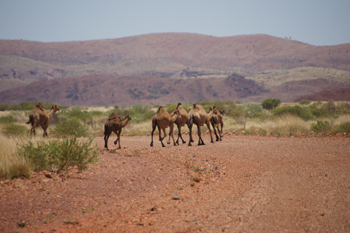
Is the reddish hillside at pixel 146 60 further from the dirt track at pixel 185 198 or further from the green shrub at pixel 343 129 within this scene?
A: the dirt track at pixel 185 198

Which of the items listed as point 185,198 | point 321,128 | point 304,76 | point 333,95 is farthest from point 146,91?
point 185,198

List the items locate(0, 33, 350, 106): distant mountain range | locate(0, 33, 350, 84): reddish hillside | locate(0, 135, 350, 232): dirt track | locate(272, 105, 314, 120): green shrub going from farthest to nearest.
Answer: locate(0, 33, 350, 84): reddish hillside → locate(0, 33, 350, 106): distant mountain range → locate(272, 105, 314, 120): green shrub → locate(0, 135, 350, 232): dirt track

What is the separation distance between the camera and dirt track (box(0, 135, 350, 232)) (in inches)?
227

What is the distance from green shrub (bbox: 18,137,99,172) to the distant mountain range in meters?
114

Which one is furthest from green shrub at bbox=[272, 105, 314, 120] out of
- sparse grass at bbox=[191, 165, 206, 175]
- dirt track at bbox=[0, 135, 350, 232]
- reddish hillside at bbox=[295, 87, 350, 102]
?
reddish hillside at bbox=[295, 87, 350, 102]

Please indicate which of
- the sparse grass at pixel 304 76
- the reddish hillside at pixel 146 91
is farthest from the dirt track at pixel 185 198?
the sparse grass at pixel 304 76

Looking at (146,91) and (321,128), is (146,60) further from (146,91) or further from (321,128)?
(321,128)

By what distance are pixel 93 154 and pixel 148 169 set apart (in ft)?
5.85

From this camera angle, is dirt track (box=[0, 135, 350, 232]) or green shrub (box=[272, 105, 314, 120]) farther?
green shrub (box=[272, 105, 314, 120])

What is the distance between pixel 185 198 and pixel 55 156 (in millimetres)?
3942

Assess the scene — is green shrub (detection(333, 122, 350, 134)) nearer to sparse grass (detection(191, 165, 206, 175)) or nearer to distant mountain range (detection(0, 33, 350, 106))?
sparse grass (detection(191, 165, 206, 175))

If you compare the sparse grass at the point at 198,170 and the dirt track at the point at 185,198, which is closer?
the dirt track at the point at 185,198

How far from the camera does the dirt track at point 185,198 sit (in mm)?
5762

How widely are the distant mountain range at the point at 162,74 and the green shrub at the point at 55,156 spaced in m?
114
